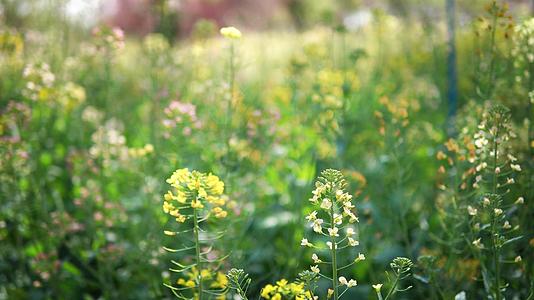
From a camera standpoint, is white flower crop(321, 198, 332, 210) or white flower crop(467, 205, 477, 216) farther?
white flower crop(467, 205, 477, 216)

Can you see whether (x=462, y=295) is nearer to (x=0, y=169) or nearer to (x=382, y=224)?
(x=382, y=224)

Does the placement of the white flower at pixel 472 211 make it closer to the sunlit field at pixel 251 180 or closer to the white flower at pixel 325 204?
the sunlit field at pixel 251 180

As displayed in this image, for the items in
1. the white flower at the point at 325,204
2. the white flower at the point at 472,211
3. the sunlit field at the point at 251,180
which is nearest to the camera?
the white flower at the point at 325,204

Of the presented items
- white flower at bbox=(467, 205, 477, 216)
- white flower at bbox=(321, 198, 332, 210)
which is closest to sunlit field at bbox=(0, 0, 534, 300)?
white flower at bbox=(467, 205, 477, 216)

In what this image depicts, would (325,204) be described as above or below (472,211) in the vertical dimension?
above

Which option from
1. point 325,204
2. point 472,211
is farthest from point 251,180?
point 325,204

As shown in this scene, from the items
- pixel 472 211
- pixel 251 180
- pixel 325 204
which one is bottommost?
pixel 251 180

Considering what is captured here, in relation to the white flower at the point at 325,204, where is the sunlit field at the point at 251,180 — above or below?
below

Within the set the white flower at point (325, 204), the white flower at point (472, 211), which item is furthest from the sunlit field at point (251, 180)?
the white flower at point (325, 204)

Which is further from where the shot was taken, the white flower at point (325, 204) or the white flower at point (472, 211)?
the white flower at point (472, 211)

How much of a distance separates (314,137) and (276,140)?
0.48 meters

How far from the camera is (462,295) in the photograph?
6.43 ft

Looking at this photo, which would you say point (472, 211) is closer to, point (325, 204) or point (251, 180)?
point (325, 204)

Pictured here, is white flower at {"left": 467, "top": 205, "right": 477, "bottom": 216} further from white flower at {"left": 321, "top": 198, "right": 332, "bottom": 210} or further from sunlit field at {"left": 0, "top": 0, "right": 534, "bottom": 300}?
white flower at {"left": 321, "top": 198, "right": 332, "bottom": 210}
